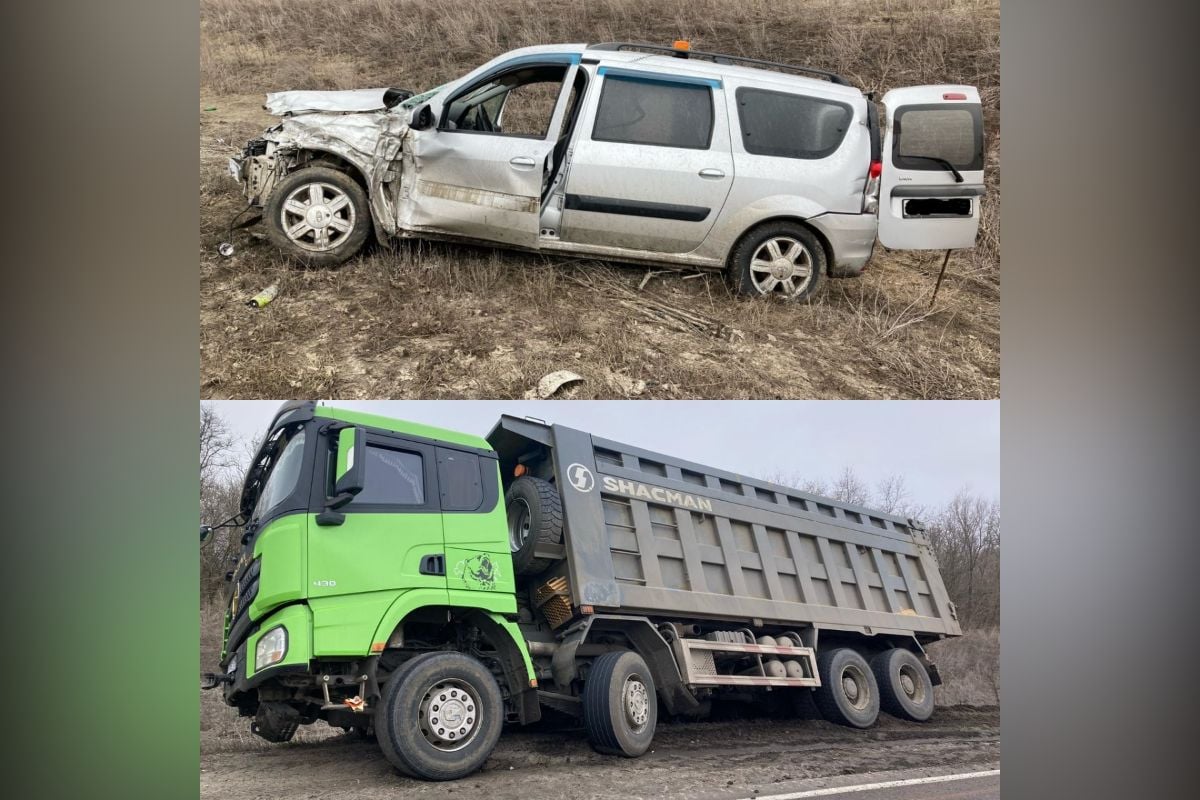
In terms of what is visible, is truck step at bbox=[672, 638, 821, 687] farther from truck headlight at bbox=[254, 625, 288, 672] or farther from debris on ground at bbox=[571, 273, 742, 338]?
truck headlight at bbox=[254, 625, 288, 672]

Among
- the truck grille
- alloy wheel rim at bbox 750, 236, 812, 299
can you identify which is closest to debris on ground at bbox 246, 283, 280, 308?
the truck grille

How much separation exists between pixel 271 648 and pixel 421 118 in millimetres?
3762

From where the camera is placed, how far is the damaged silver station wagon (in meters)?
7.43

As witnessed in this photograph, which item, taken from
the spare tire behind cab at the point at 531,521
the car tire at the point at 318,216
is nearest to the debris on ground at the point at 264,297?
the car tire at the point at 318,216

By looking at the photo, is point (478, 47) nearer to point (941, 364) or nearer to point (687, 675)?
point (941, 364)

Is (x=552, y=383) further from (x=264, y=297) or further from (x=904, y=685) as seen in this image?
(x=904, y=685)

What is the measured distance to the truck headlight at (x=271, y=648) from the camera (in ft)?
18.4

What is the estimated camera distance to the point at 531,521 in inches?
261

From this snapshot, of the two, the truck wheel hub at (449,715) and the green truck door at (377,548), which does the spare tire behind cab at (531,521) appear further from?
the truck wheel hub at (449,715)

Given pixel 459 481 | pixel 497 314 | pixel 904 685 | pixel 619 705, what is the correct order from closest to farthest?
pixel 459 481 → pixel 619 705 → pixel 497 314 → pixel 904 685

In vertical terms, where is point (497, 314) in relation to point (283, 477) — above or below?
above

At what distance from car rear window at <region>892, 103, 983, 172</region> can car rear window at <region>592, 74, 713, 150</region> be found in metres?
1.39

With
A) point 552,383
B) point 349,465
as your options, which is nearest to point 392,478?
point 349,465
